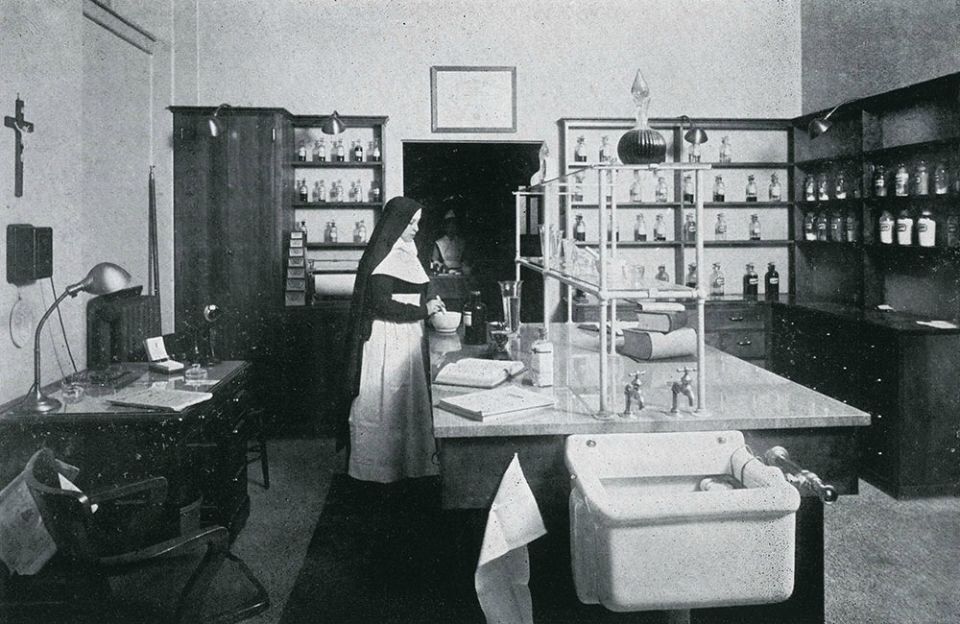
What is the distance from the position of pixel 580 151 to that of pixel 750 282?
5.49 ft

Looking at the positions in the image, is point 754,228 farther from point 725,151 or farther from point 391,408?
point 391,408

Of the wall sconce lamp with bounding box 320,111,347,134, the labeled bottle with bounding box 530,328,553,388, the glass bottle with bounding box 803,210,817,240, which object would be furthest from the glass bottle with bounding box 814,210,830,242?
the labeled bottle with bounding box 530,328,553,388

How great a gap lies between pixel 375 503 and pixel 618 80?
Answer: 3.71 metres

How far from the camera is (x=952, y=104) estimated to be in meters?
4.30

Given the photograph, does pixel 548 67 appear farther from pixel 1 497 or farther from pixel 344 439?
pixel 1 497

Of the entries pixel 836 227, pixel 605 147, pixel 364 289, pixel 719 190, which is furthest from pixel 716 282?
pixel 364 289

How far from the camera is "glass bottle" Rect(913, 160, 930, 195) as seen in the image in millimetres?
4426

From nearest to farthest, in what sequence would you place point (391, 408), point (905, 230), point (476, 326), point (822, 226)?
1. point (476, 326)
2. point (391, 408)
3. point (905, 230)
4. point (822, 226)

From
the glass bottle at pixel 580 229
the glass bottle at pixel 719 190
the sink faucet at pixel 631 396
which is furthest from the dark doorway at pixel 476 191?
the sink faucet at pixel 631 396


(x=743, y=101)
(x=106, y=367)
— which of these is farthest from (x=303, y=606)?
(x=743, y=101)

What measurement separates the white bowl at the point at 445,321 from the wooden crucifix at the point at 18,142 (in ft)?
6.13

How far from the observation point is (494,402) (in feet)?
7.54

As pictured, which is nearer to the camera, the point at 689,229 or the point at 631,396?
the point at 631,396

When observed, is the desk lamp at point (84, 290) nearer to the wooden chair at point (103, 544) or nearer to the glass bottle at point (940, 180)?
the wooden chair at point (103, 544)
